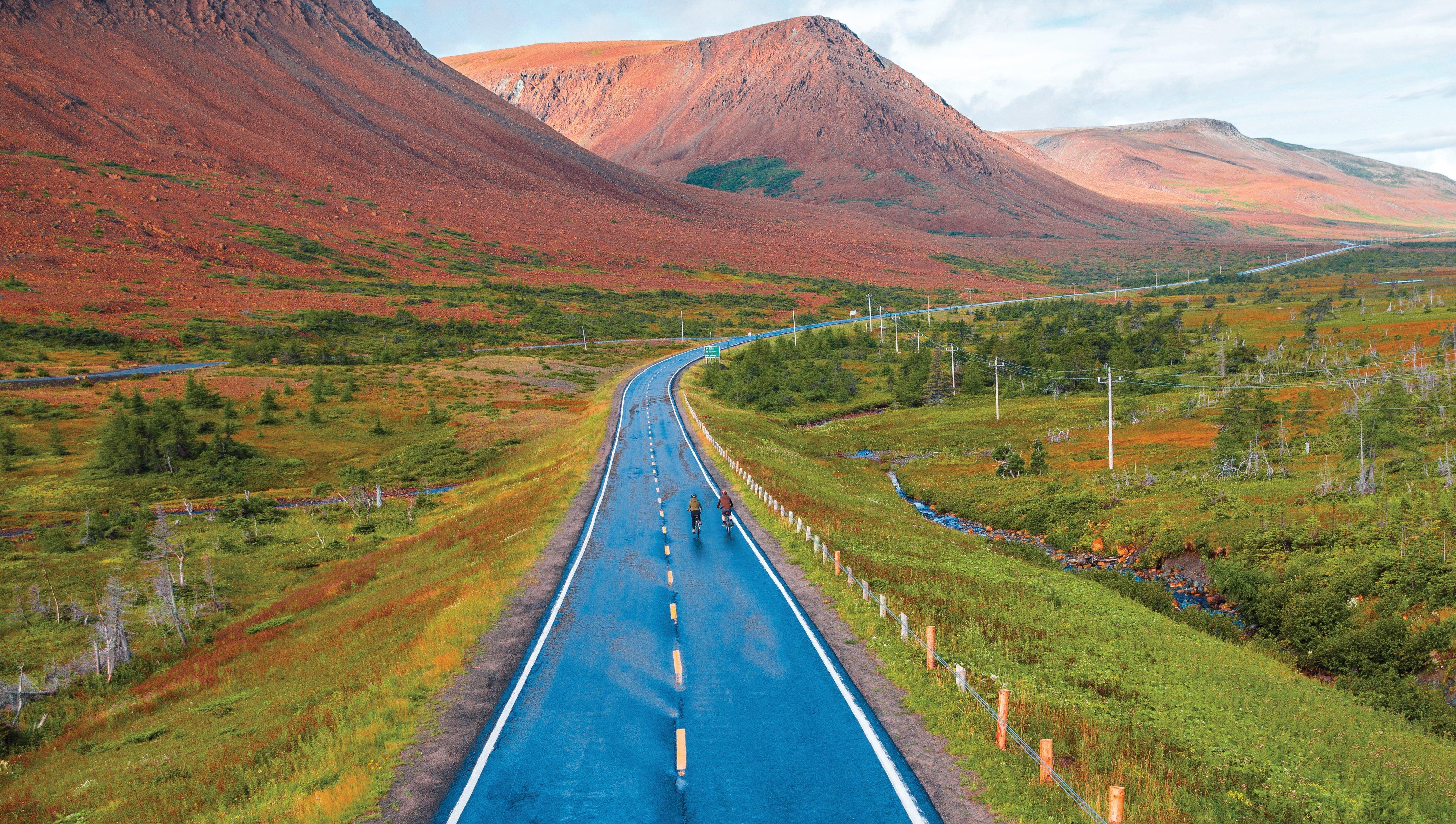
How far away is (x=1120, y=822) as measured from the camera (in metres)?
9.16

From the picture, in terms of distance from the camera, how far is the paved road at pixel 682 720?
10.9 metres

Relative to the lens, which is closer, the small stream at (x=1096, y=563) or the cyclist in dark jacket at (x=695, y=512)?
the cyclist in dark jacket at (x=695, y=512)

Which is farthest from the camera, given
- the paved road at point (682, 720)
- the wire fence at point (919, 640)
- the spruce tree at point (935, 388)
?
the spruce tree at point (935, 388)

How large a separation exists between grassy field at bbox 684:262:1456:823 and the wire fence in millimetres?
201

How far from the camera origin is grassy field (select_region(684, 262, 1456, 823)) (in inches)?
459

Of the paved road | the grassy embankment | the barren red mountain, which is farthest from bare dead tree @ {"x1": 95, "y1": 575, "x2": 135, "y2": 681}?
the barren red mountain

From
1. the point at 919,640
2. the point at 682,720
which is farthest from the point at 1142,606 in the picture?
the point at 682,720

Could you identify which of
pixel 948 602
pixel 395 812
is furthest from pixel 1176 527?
pixel 395 812

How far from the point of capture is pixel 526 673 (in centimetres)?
1588

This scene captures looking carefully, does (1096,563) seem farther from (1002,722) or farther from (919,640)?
(1002,722)

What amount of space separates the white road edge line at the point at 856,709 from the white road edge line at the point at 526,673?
75 cm

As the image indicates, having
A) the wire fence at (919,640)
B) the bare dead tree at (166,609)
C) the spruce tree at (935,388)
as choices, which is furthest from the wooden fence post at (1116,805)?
the spruce tree at (935,388)

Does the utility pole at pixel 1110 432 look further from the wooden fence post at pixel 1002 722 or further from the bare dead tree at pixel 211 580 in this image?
the bare dead tree at pixel 211 580

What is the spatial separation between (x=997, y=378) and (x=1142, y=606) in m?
56.3
